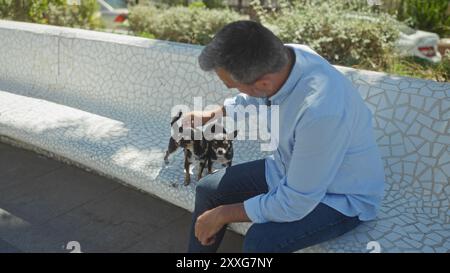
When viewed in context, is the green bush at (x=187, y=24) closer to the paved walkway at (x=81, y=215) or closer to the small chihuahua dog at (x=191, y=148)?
the paved walkway at (x=81, y=215)

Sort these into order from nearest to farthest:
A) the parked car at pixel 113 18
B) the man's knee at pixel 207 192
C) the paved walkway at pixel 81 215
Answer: the man's knee at pixel 207 192 < the paved walkway at pixel 81 215 < the parked car at pixel 113 18

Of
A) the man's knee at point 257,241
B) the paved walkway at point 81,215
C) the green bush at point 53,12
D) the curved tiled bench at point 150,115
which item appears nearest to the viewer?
the man's knee at point 257,241

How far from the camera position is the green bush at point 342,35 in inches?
228

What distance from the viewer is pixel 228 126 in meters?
3.53

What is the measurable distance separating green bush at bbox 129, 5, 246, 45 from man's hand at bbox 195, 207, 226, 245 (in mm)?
5146

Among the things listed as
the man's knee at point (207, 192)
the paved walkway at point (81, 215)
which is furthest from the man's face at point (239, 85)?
the paved walkway at point (81, 215)

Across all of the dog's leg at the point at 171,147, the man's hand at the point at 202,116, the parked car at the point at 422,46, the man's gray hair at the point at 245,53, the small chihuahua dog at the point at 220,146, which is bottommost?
the dog's leg at the point at 171,147

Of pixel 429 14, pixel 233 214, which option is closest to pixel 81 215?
pixel 233 214

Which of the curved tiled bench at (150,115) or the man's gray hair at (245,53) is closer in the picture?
the man's gray hair at (245,53)

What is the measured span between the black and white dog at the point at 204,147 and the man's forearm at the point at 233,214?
2.47ft

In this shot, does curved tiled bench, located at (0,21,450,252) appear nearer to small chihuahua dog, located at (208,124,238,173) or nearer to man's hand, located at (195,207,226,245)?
small chihuahua dog, located at (208,124,238,173)

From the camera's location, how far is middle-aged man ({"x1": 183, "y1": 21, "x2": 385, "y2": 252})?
1.96 m

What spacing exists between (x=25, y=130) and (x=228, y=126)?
1.76 meters
